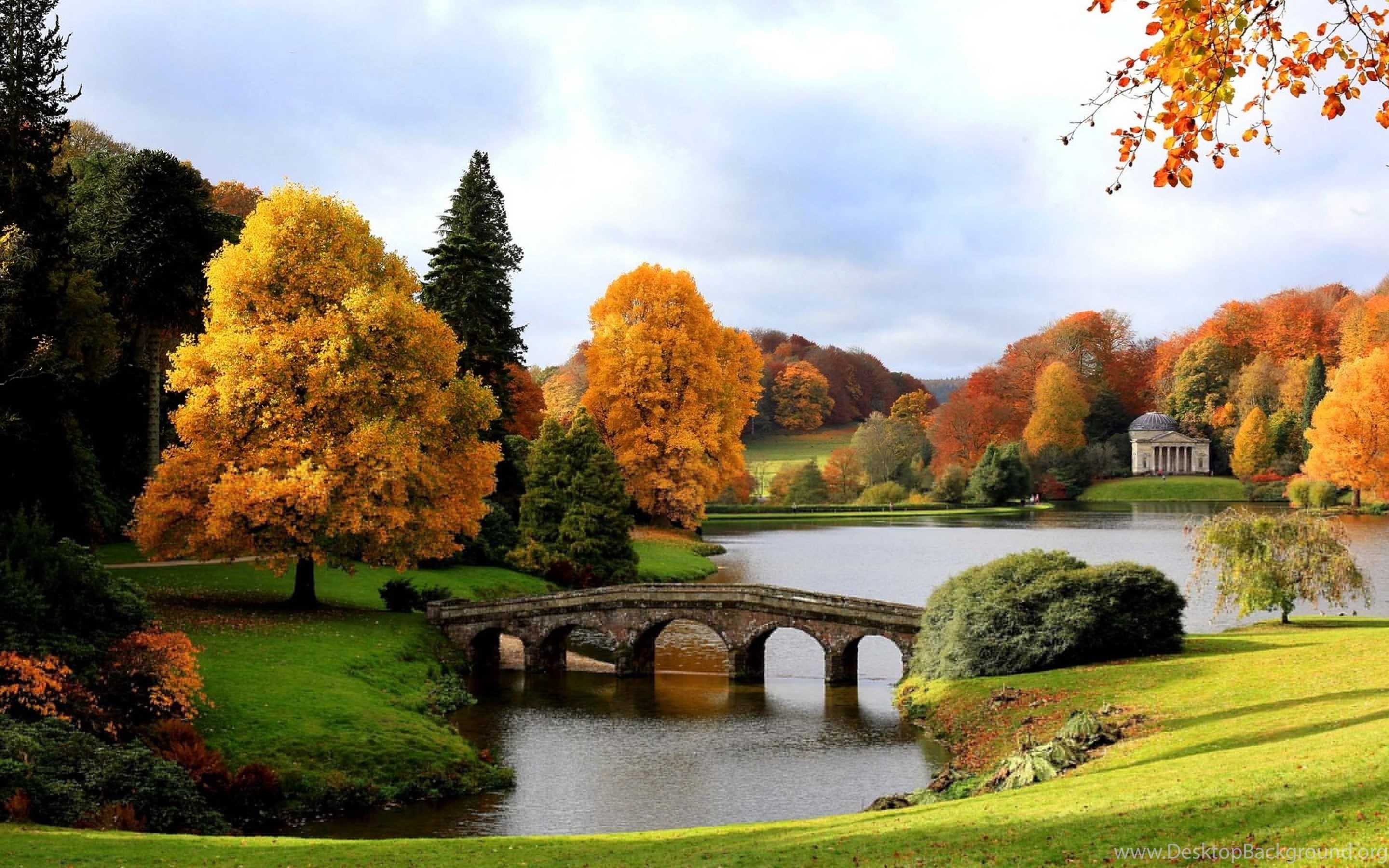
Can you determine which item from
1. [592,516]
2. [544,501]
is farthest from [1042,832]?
[544,501]

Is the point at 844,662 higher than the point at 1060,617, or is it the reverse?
the point at 1060,617

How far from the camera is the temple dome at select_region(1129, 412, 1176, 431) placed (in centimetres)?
12400

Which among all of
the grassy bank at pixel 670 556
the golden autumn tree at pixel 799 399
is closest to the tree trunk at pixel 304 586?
the grassy bank at pixel 670 556

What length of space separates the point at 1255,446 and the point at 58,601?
107 meters

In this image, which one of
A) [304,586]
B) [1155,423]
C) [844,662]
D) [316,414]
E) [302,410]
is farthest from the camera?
[1155,423]

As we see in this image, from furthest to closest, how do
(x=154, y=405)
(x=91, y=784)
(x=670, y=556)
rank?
(x=670, y=556) → (x=154, y=405) → (x=91, y=784)

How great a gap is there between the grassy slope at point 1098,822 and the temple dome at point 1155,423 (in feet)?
348

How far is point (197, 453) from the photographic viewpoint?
34.8 meters

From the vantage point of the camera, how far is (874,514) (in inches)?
4141

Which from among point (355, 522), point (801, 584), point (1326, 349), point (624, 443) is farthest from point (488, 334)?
point (1326, 349)

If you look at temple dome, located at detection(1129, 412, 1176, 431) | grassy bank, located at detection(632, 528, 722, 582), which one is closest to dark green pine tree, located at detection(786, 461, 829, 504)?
temple dome, located at detection(1129, 412, 1176, 431)

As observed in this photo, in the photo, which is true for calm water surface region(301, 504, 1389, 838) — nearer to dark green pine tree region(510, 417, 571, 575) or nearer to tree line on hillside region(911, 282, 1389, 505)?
dark green pine tree region(510, 417, 571, 575)

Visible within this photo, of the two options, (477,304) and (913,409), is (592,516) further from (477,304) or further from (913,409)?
(913,409)

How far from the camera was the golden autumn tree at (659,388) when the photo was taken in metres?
64.7
